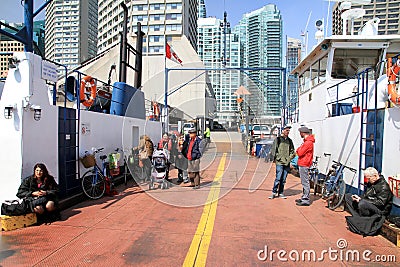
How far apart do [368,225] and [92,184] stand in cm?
577

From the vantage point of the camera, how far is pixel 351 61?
9047 mm

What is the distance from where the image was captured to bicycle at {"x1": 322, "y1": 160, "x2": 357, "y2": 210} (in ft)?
21.1

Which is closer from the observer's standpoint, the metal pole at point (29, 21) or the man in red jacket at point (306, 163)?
the metal pole at point (29, 21)

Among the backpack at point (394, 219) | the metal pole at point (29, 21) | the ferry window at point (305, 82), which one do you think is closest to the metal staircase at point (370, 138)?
the backpack at point (394, 219)

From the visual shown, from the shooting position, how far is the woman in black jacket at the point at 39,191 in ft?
16.9

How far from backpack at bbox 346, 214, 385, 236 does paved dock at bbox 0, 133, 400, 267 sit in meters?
0.13

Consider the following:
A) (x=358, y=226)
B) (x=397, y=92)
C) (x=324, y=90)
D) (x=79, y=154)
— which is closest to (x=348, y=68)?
(x=324, y=90)

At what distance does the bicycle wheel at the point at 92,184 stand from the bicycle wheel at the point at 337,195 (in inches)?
212

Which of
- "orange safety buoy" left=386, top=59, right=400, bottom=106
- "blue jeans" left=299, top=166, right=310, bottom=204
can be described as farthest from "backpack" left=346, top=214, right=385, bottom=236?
"orange safety buoy" left=386, top=59, right=400, bottom=106

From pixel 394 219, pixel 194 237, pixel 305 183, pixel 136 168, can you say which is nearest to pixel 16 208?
pixel 194 237

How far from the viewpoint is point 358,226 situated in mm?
4988

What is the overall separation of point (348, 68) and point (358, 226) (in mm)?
5773

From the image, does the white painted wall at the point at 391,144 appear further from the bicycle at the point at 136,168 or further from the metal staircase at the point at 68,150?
the metal staircase at the point at 68,150

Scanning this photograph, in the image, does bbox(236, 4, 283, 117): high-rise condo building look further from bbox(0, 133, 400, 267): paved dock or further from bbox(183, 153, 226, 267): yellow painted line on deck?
bbox(0, 133, 400, 267): paved dock
